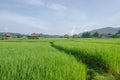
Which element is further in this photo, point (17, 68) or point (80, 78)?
point (80, 78)

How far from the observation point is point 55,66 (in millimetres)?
7086

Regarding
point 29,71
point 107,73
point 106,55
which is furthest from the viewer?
point 106,55

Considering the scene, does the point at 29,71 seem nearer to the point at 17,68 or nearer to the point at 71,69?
the point at 17,68

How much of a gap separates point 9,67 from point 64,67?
6.77 ft

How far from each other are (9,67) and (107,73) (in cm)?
590

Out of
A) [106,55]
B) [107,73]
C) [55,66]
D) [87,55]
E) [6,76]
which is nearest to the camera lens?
[6,76]

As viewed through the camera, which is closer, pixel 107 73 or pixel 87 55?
pixel 107 73

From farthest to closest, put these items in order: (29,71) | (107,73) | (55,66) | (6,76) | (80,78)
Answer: (107,73)
(80,78)
(55,66)
(29,71)
(6,76)

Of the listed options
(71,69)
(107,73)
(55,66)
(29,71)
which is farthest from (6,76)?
(107,73)

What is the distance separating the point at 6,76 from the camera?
5.61 metres

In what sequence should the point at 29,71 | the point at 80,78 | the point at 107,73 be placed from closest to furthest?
the point at 29,71
the point at 80,78
the point at 107,73

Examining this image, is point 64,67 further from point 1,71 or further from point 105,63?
point 105,63

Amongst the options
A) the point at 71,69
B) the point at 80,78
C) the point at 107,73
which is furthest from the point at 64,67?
the point at 107,73

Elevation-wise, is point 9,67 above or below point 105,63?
above
